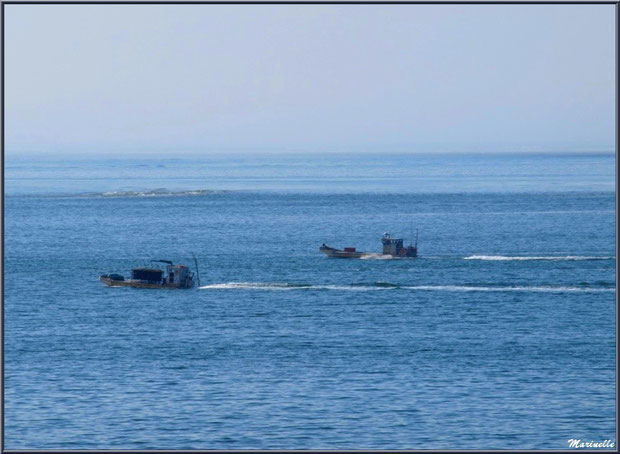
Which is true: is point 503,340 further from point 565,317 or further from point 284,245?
point 284,245

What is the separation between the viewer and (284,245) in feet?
452

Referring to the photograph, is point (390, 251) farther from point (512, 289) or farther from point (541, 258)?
point (512, 289)

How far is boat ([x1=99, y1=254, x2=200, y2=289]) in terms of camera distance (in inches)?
4028

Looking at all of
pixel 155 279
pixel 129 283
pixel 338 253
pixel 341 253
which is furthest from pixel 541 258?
pixel 129 283

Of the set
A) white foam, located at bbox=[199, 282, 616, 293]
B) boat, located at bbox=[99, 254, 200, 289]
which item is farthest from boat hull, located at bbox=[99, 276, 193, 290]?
white foam, located at bbox=[199, 282, 616, 293]

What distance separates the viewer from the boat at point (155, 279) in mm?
102312

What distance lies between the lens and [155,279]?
10419 centimetres

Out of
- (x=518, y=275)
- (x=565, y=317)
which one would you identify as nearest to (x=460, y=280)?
(x=518, y=275)

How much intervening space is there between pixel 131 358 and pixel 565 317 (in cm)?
3165

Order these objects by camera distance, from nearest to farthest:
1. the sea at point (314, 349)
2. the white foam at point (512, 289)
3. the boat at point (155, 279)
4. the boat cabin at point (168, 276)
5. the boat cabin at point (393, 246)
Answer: the sea at point (314, 349) → the white foam at point (512, 289) → the boat cabin at point (168, 276) → the boat at point (155, 279) → the boat cabin at point (393, 246)

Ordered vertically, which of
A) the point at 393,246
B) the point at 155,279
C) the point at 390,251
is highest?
the point at 393,246

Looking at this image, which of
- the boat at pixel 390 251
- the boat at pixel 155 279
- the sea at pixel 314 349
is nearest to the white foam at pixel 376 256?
the boat at pixel 390 251
